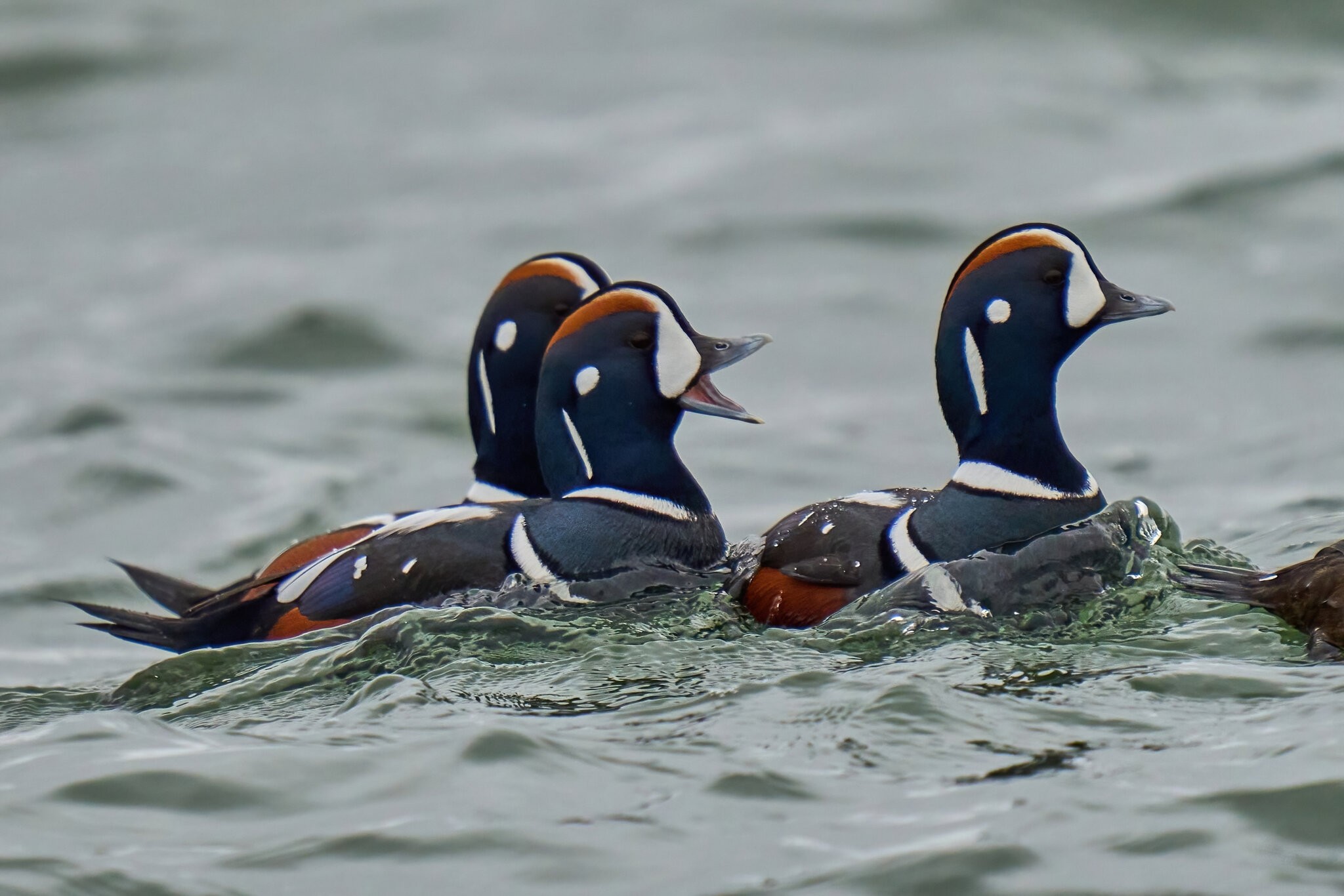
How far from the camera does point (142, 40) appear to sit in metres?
22.4

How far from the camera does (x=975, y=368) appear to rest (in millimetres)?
Result: 7504

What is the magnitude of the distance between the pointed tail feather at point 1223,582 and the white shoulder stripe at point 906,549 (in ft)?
3.72

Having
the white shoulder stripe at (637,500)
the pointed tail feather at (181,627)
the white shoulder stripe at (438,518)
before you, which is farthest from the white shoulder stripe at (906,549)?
the pointed tail feather at (181,627)

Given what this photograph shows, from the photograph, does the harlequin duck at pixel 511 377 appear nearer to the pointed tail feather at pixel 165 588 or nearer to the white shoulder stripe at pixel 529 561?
the pointed tail feather at pixel 165 588

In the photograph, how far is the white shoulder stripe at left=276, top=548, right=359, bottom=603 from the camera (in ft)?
25.3

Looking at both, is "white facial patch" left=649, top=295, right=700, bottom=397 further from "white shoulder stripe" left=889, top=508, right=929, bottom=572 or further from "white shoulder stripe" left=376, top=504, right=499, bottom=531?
"white shoulder stripe" left=889, top=508, right=929, bottom=572

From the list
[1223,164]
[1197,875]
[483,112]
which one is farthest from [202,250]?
[1197,875]

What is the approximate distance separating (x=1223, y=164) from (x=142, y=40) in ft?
40.5

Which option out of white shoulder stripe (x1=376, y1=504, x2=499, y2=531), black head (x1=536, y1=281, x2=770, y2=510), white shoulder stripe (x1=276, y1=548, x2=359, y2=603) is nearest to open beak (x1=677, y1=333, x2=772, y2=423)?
black head (x1=536, y1=281, x2=770, y2=510)

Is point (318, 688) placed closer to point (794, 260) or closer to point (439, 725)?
point (439, 725)

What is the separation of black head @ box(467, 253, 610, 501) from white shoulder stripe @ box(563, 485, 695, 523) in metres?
0.95

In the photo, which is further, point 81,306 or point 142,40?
point 142,40

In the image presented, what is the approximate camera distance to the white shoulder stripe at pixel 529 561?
7.53m

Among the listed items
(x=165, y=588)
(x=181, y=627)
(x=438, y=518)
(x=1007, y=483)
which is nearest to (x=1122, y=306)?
(x=1007, y=483)
